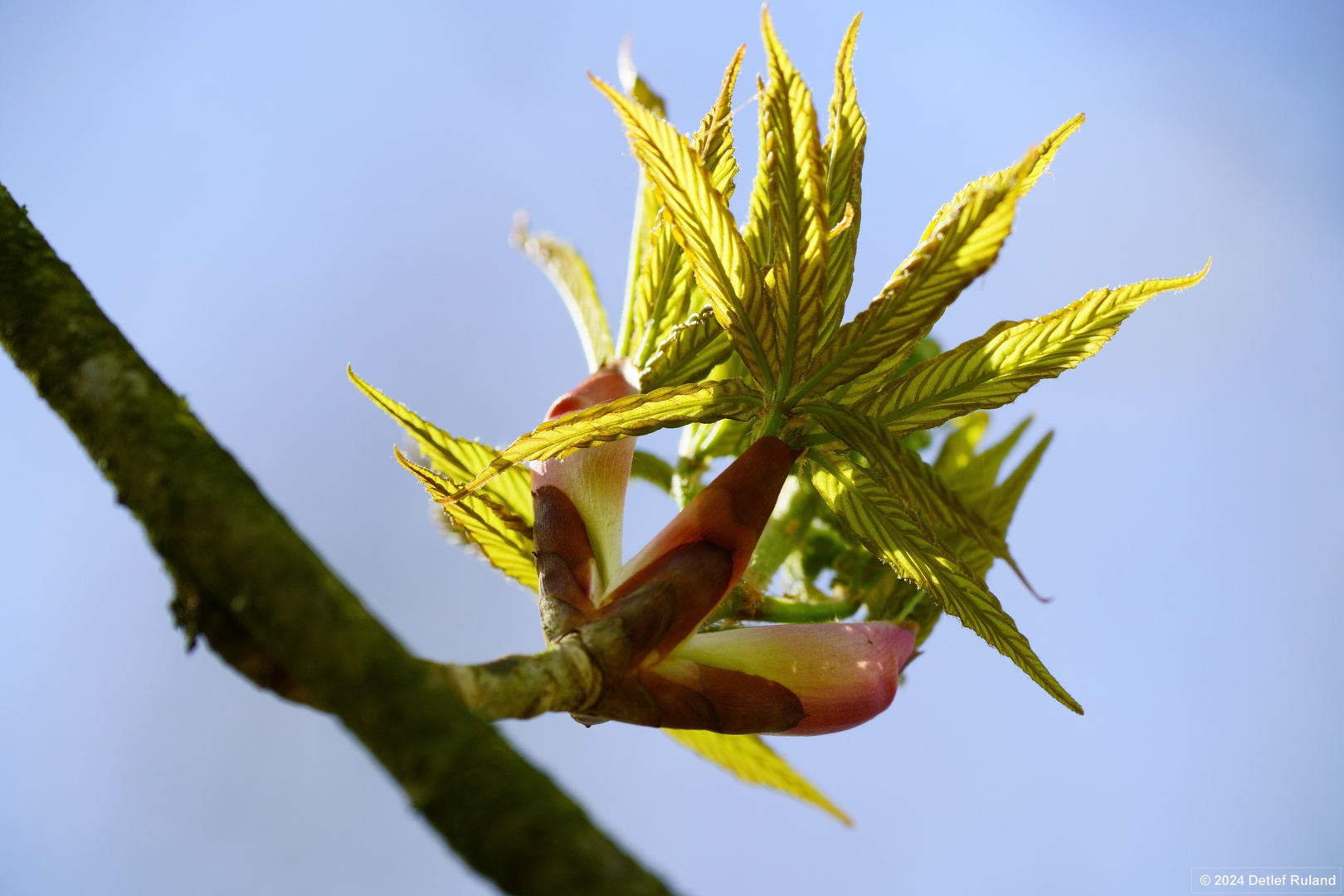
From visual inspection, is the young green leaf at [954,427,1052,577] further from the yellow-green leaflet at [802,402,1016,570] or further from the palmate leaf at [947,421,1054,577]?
the yellow-green leaflet at [802,402,1016,570]

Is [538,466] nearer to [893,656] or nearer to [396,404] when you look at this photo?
[396,404]

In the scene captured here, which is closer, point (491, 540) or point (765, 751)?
point (491, 540)

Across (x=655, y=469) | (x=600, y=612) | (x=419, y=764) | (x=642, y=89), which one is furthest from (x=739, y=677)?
(x=642, y=89)

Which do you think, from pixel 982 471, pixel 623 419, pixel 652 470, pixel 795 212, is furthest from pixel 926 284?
→ pixel 982 471

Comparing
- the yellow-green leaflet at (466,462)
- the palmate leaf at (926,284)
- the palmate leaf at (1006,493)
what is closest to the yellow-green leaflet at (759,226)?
the palmate leaf at (926,284)

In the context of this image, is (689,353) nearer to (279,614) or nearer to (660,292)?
(660,292)

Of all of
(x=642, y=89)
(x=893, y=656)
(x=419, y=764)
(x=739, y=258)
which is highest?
(x=642, y=89)

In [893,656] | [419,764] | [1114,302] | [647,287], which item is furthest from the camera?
[647,287]
